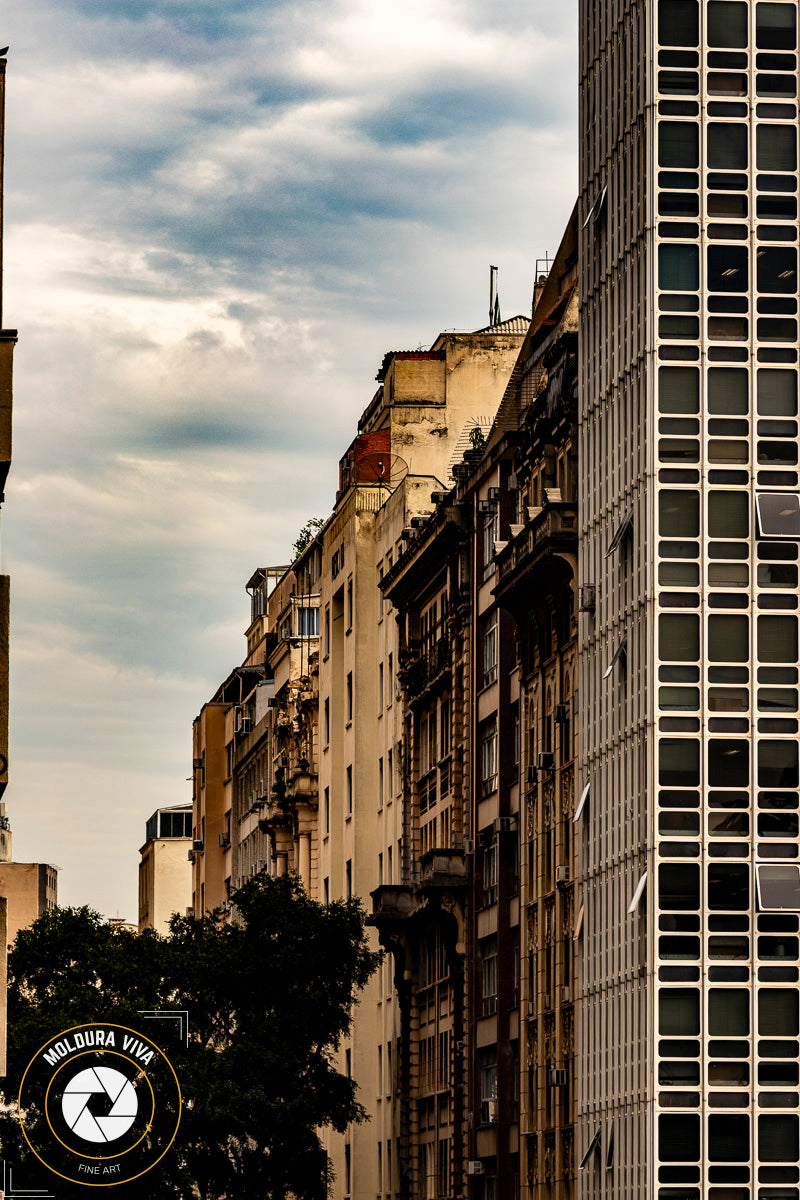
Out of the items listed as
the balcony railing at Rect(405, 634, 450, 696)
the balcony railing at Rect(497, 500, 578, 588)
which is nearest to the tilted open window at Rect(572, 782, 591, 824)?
the balcony railing at Rect(497, 500, 578, 588)

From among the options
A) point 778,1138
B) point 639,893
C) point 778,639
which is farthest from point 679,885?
point 778,639

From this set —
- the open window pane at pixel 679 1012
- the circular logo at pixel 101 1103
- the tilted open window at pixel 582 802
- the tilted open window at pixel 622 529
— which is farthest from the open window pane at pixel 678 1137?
the circular logo at pixel 101 1103

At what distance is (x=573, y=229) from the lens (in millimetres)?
69562

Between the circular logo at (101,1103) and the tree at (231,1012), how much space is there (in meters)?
2.79

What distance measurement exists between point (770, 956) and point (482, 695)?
2192cm

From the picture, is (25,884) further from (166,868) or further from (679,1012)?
(166,868)

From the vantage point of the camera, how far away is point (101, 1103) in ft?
206

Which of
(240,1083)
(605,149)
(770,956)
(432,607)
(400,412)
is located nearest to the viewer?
(770,956)

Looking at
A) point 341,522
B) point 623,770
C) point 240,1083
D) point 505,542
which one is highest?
point 341,522

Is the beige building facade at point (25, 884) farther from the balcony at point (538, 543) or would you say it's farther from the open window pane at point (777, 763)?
the balcony at point (538, 543)

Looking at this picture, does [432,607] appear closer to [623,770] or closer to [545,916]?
[545,916]

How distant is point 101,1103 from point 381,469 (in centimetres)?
3905

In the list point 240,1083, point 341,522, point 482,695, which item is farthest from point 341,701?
point 240,1083

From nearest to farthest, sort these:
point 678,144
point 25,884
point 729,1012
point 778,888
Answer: point 25,884
point 729,1012
point 778,888
point 678,144
